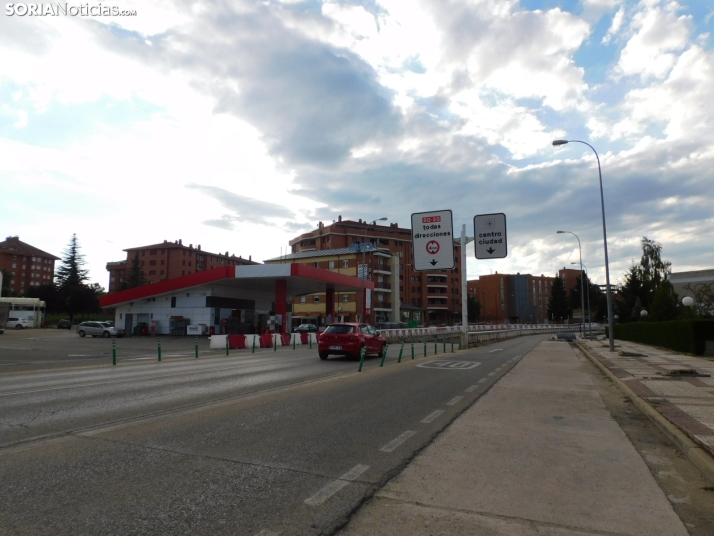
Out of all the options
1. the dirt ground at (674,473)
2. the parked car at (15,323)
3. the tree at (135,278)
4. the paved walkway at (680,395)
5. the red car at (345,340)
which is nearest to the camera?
the dirt ground at (674,473)

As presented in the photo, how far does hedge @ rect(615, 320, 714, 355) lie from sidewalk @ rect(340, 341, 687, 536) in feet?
61.5

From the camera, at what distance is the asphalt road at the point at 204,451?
3820mm

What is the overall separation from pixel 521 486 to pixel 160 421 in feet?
16.9

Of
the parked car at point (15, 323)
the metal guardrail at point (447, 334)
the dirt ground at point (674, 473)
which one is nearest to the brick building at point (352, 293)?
the metal guardrail at point (447, 334)

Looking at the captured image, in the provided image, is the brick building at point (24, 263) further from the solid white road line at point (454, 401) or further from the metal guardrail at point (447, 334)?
the solid white road line at point (454, 401)

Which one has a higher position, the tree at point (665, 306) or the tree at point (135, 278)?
the tree at point (135, 278)

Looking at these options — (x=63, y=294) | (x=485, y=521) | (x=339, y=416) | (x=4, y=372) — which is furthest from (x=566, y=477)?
(x=63, y=294)

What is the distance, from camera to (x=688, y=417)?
314 inches

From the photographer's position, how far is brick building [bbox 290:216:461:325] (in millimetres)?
99562

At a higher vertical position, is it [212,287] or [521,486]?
[212,287]

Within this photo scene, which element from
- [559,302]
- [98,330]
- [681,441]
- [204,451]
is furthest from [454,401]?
[559,302]

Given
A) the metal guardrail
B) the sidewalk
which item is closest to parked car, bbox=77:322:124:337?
the metal guardrail

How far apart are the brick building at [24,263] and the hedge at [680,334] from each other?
436 feet

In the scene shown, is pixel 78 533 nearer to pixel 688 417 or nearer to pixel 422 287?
pixel 688 417
